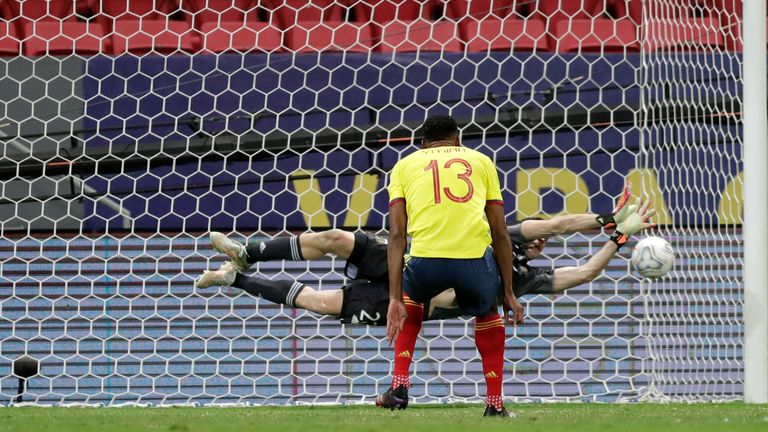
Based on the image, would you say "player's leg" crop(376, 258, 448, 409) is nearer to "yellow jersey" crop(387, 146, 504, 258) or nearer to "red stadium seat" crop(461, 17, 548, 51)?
"yellow jersey" crop(387, 146, 504, 258)

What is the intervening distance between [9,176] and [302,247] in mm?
2974

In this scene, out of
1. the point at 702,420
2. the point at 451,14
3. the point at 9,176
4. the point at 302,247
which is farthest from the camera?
the point at 451,14

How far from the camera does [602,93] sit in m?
8.74

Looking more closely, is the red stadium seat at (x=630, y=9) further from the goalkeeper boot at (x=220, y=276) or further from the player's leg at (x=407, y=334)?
the player's leg at (x=407, y=334)

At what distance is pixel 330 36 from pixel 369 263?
343 centimetres

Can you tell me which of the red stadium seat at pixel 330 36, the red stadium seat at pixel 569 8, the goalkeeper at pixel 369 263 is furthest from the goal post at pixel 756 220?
the red stadium seat at pixel 330 36

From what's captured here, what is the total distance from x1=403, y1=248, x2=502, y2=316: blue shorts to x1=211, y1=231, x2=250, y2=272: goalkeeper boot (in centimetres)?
160

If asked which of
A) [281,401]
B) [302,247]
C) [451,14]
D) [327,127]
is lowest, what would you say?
[281,401]

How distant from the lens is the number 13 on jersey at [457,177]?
5.32m

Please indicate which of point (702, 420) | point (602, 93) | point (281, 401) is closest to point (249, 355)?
point (281, 401)

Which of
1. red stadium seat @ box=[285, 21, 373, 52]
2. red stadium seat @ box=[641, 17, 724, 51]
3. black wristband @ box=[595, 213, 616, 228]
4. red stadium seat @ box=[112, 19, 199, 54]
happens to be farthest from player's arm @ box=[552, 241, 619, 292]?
red stadium seat @ box=[112, 19, 199, 54]

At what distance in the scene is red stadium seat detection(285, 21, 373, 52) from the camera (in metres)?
9.40

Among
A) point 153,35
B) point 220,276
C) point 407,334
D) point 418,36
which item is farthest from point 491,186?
point 153,35

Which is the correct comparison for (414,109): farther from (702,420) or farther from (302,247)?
(702,420)
